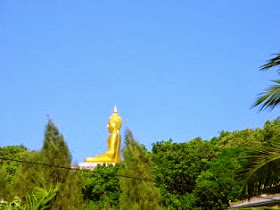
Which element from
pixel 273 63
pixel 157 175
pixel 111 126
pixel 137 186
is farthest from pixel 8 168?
pixel 273 63

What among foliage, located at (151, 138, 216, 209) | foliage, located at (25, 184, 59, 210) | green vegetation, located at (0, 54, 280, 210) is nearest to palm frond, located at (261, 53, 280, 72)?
green vegetation, located at (0, 54, 280, 210)

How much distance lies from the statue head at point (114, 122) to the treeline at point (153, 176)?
290 inches

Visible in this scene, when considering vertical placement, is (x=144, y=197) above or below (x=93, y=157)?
below

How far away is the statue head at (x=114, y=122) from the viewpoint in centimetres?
4475

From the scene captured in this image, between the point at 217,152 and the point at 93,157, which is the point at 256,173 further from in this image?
the point at 93,157

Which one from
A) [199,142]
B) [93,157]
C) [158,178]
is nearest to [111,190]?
[158,178]

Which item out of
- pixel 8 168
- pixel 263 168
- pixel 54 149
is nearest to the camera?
pixel 263 168

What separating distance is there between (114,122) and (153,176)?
71.7ft

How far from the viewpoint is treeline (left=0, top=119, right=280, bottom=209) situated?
6.54 meters

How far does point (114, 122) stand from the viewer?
1767 inches

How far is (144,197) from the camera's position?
18.6 meters

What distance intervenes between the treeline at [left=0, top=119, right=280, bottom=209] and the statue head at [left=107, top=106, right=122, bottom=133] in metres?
7.38

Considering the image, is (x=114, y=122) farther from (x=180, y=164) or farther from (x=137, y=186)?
(x=137, y=186)

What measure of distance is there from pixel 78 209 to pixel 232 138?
83.3 ft
